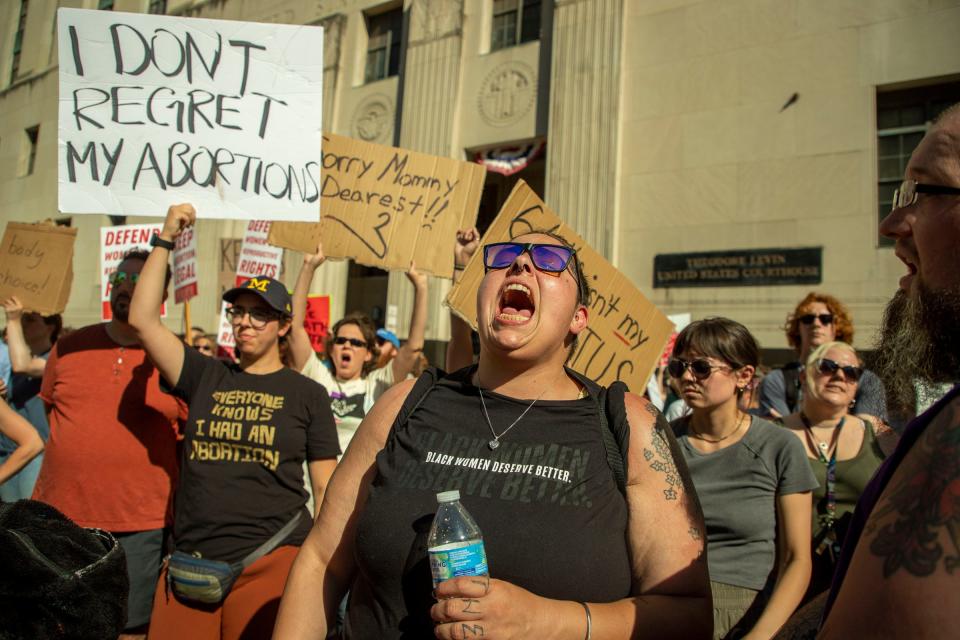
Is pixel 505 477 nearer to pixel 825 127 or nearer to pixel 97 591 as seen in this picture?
pixel 97 591

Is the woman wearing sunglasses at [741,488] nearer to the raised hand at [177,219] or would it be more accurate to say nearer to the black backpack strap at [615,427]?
the black backpack strap at [615,427]

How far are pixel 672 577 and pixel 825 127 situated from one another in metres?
9.84

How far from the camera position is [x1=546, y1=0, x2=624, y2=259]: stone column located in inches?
444

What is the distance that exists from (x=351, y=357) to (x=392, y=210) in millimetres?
1038

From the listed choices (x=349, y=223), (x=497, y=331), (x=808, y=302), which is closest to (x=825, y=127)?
(x=808, y=302)

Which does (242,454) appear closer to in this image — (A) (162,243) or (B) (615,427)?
(A) (162,243)

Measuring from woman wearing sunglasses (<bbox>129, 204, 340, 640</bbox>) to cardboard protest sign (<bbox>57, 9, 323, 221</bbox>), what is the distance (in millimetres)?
495

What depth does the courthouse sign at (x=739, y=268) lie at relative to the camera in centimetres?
966

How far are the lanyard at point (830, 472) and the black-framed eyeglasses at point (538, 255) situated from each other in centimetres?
186

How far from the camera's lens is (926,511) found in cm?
87

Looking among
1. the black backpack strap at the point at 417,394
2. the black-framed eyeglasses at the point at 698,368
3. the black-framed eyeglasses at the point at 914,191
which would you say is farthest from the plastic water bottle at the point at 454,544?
the black-framed eyeglasses at the point at 698,368

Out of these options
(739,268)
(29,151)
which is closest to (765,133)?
(739,268)

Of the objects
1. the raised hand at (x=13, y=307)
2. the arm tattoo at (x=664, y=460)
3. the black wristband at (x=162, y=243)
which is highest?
the black wristband at (x=162, y=243)

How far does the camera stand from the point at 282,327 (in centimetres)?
336
